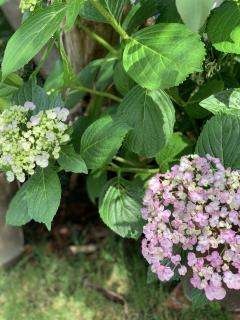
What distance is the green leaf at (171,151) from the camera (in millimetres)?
1427

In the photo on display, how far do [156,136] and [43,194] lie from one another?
292 millimetres

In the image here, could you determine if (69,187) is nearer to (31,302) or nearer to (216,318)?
(31,302)

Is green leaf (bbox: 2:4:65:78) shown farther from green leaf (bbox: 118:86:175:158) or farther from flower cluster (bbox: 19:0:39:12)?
green leaf (bbox: 118:86:175:158)

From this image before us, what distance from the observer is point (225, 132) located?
118cm

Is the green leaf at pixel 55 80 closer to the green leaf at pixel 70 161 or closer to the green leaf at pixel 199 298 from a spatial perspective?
the green leaf at pixel 70 161

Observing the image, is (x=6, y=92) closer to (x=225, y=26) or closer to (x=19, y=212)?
(x=19, y=212)

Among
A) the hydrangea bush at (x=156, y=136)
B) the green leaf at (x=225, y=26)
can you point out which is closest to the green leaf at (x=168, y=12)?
the hydrangea bush at (x=156, y=136)

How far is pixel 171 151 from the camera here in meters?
1.44

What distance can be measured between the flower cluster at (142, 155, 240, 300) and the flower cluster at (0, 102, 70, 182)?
223 millimetres

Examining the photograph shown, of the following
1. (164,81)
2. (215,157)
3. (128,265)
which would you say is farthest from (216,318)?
(164,81)

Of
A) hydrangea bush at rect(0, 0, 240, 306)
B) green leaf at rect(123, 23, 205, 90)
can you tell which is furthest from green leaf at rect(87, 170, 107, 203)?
green leaf at rect(123, 23, 205, 90)

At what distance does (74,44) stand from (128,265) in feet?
2.51

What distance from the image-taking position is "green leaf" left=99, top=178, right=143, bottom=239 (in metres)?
1.34

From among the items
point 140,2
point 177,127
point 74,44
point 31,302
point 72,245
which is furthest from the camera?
point 72,245
